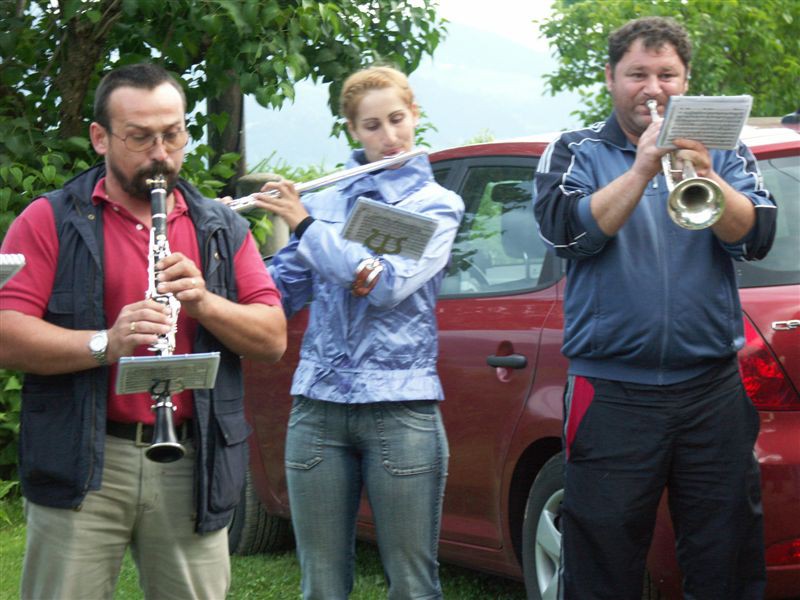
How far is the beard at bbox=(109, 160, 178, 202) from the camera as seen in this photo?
3297 mm

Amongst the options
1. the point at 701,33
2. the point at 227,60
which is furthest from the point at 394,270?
the point at 701,33

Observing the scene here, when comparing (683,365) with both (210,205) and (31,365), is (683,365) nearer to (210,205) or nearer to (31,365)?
(210,205)

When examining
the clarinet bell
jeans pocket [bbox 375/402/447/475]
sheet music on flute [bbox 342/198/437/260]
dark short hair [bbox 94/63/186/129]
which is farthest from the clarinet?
jeans pocket [bbox 375/402/447/475]

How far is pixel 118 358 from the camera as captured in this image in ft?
10.2

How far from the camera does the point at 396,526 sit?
389 centimetres

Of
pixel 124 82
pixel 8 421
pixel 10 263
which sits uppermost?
pixel 124 82

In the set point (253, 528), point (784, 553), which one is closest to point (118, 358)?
point (784, 553)

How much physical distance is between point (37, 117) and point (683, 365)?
5076mm

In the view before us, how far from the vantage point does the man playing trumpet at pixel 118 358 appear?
3188 millimetres

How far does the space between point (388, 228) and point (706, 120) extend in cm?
90

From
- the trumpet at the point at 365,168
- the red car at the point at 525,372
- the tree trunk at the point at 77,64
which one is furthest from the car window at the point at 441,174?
the tree trunk at the point at 77,64

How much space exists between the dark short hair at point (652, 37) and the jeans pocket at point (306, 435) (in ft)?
4.03

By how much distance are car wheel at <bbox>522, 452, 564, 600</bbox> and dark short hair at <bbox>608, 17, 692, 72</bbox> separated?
1293mm

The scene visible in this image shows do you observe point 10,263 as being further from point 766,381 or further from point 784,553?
point 784,553
